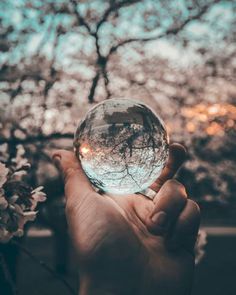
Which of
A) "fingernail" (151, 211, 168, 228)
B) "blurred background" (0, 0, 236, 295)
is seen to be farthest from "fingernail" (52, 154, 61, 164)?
"blurred background" (0, 0, 236, 295)

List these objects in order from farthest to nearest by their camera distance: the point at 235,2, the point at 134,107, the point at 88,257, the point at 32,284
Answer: the point at 32,284 < the point at 235,2 < the point at 134,107 < the point at 88,257

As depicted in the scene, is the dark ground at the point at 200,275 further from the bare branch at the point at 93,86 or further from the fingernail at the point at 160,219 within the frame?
the fingernail at the point at 160,219

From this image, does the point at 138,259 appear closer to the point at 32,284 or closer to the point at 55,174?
the point at 55,174

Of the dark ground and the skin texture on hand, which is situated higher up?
the skin texture on hand

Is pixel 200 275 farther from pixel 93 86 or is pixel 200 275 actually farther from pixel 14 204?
pixel 14 204

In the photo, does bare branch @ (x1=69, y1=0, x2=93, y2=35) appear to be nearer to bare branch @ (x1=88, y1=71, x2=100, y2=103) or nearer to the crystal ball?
bare branch @ (x1=88, y1=71, x2=100, y2=103)

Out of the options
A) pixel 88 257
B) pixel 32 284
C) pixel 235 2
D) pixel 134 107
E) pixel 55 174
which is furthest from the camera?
pixel 32 284

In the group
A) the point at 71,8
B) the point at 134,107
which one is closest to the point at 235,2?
the point at 71,8
